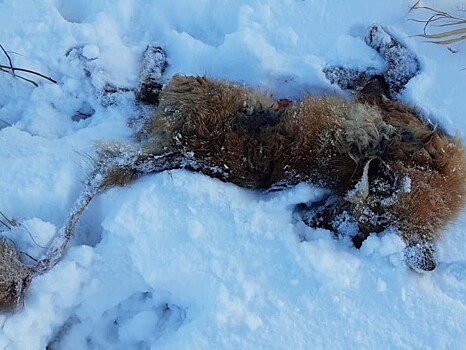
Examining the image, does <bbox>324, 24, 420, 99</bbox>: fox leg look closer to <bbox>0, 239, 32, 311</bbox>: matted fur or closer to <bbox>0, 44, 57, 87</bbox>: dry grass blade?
<bbox>0, 44, 57, 87</bbox>: dry grass blade

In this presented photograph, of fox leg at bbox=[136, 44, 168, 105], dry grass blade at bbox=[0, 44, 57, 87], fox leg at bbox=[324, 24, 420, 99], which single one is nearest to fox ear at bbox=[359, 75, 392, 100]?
fox leg at bbox=[324, 24, 420, 99]

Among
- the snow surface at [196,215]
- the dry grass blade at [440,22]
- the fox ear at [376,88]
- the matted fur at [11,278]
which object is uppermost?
the dry grass blade at [440,22]

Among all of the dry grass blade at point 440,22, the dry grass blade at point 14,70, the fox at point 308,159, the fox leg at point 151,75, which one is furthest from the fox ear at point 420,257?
the dry grass blade at point 14,70

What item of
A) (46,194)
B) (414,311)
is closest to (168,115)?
(46,194)

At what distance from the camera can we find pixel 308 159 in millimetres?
2852

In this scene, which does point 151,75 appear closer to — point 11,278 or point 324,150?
point 324,150

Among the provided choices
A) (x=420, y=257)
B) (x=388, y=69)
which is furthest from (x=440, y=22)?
(x=420, y=257)

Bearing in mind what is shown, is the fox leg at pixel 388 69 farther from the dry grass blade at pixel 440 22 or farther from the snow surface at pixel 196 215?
the dry grass blade at pixel 440 22

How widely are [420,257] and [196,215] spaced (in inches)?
47.5

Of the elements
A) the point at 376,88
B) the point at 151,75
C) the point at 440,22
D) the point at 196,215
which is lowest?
the point at 196,215

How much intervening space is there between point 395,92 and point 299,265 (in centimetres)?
135

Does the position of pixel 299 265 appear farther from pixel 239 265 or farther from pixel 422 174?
pixel 422 174

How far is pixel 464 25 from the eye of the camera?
337 cm

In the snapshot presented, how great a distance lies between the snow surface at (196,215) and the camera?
2.72 metres
